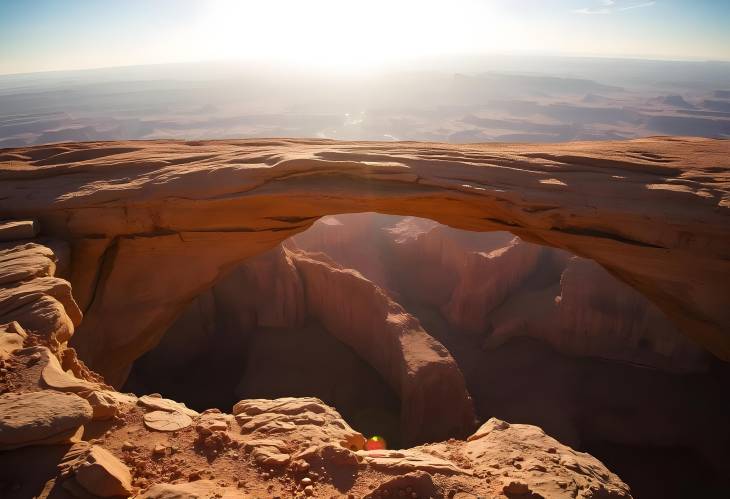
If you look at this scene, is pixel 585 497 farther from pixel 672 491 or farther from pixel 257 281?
pixel 257 281

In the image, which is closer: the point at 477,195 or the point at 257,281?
the point at 477,195

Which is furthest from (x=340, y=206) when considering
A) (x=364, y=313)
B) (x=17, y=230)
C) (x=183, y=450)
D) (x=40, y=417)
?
(x=364, y=313)

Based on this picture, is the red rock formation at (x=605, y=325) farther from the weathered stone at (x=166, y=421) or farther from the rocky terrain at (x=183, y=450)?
the weathered stone at (x=166, y=421)

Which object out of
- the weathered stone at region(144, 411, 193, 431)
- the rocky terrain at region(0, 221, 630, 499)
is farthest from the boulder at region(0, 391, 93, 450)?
the weathered stone at region(144, 411, 193, 431)

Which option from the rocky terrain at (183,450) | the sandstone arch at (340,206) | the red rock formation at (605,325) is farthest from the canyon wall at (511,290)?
the rocky terrain at (183,450)

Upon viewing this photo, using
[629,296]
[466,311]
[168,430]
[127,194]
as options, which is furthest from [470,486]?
[466,311]

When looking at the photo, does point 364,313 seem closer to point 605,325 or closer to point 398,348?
point 398,348
